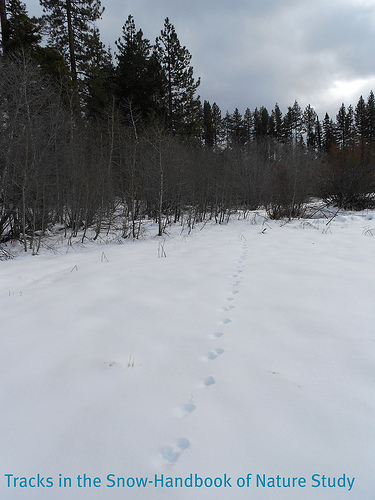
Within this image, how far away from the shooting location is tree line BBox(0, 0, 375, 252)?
8.49 m

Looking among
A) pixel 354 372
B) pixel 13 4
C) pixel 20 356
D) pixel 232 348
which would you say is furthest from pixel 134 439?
pixel 13 4

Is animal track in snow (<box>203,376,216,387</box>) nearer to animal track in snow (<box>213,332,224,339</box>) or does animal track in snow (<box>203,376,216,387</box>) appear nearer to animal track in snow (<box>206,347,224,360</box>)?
animal track in snow (<box>206,347,224,360</box>)

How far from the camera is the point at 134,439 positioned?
142cm

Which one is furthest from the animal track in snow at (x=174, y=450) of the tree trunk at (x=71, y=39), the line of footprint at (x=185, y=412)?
the tree trunk at (x=71, y=39)

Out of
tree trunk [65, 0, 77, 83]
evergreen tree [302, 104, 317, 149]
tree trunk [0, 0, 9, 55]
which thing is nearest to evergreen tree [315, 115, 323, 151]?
evergreen tree [302, 104, 317, 149]

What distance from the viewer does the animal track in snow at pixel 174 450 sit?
1316 mm

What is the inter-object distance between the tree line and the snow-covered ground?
6.32 metres

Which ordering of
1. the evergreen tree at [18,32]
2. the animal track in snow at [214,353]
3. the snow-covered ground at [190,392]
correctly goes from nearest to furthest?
the snow-covered ground at [190,392] → the animal track in snow at [214,353] → the evergreen tree at [18,32]

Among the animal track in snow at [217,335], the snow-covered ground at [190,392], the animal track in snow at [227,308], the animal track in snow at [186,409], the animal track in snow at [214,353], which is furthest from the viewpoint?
the animal track in snow at [227,308]

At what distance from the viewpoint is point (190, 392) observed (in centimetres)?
175

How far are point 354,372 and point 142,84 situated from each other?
20.5 meters

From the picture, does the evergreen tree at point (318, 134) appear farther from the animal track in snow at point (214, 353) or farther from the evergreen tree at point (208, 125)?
the animal track in snow at point (214, 353)

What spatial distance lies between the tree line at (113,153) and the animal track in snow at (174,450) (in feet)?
25.6

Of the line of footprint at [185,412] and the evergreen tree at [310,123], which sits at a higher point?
the evergreen tree at [310,123]
